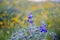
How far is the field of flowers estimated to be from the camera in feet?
5.81

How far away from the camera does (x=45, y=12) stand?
1.84 m

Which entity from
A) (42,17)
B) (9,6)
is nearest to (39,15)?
(42,17)

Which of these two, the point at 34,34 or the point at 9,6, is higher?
the point at 9,6

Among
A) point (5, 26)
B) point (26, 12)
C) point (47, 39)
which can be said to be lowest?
point (47, 39)

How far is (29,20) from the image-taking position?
1.79 metres

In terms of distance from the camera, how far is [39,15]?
183 centimetres

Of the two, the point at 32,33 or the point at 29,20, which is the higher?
the point at 29,20

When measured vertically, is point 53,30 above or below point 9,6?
below

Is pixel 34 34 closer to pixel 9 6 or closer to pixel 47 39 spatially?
pixel 47 39

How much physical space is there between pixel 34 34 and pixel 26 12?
0.79ft

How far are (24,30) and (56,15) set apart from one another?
0.36 m

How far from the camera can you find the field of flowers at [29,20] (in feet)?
5.81

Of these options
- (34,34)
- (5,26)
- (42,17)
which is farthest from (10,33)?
(42,17)

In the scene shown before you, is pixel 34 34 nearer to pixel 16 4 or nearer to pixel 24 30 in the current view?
pixel 24 30
